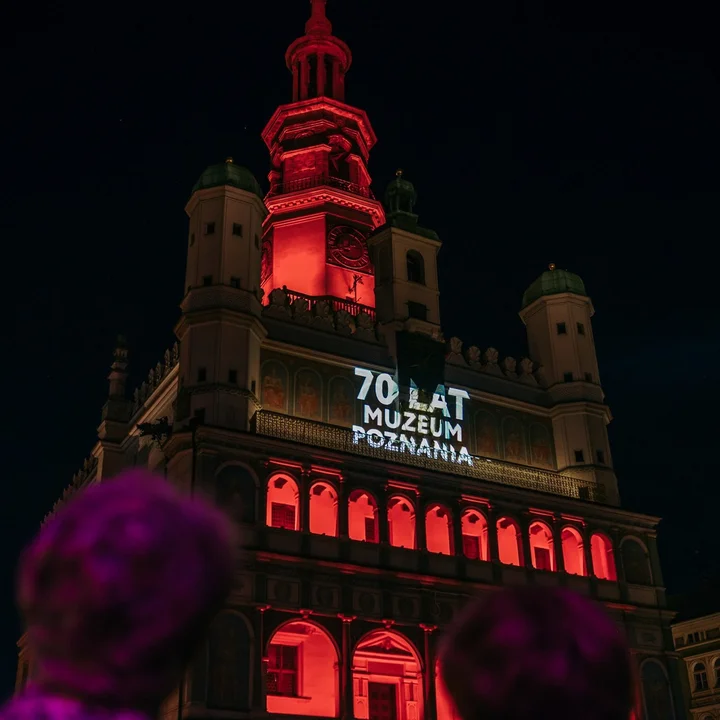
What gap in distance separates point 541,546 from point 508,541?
182 cm

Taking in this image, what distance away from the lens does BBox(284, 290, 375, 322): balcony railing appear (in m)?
45.9

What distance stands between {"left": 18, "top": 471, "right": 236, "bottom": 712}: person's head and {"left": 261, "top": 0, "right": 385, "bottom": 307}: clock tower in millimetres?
46679

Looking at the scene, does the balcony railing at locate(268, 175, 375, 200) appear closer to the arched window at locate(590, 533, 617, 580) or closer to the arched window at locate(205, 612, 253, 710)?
the arched window at locate(590, 533, 617, 580)

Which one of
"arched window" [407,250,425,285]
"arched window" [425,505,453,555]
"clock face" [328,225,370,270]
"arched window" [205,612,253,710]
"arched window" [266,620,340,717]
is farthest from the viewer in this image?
"clock face" [328,225,370,270]

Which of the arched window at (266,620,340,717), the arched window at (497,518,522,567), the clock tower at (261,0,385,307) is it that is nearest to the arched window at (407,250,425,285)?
the clock tower at (261,0,385,307)

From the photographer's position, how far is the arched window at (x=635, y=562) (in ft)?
147

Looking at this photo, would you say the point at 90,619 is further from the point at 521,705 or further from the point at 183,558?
the point at 521,705

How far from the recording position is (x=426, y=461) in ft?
138

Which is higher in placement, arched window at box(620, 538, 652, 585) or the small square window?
the small square window

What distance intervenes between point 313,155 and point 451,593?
27724 mm

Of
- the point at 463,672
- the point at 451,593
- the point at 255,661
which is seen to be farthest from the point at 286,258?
the point at 463,672

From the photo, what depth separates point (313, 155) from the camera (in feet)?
180

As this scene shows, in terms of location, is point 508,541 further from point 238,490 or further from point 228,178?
point 228,178

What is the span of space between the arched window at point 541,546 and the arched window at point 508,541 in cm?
79
